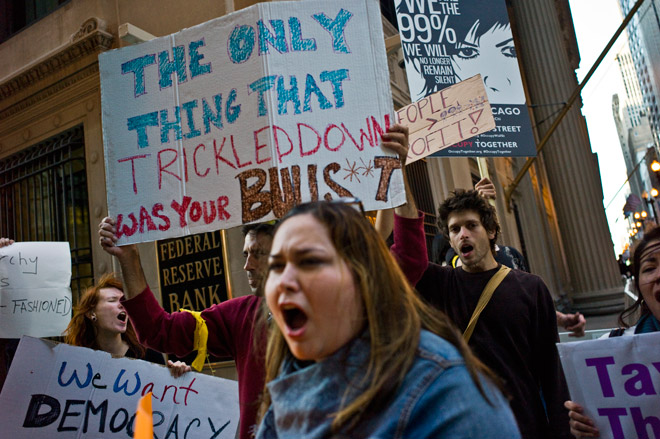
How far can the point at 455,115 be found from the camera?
2729 millimetres

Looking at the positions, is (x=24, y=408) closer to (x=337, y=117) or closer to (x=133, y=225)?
(x=133, y=225)

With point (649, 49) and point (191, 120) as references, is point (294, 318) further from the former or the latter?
point (649, 49)

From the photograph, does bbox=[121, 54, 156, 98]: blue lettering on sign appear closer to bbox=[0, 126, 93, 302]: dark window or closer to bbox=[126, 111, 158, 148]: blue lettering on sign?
bbox=[126, 111, 158, 148]: blue lettering on sign

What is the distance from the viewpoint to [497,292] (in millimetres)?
2471

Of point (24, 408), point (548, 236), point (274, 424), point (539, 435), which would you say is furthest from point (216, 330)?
point (548, 236)

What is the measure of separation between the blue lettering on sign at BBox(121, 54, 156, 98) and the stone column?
1095cm

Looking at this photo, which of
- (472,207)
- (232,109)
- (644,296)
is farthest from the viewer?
(472,207)

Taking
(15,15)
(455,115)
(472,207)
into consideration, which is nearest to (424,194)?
(472,207)

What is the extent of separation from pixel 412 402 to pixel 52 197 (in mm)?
7895

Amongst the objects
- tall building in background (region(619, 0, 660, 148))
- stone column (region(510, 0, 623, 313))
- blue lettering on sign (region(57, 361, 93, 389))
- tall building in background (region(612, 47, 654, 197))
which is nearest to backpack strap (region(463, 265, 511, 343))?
blue lettering on sign (region(57, 361, 93, 389))

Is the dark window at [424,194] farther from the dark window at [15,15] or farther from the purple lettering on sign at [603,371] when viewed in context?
the dark window at [15,15]

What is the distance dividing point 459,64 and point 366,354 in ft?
12.1

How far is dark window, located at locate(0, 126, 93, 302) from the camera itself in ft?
23.8

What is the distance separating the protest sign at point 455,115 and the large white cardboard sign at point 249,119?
37cm
